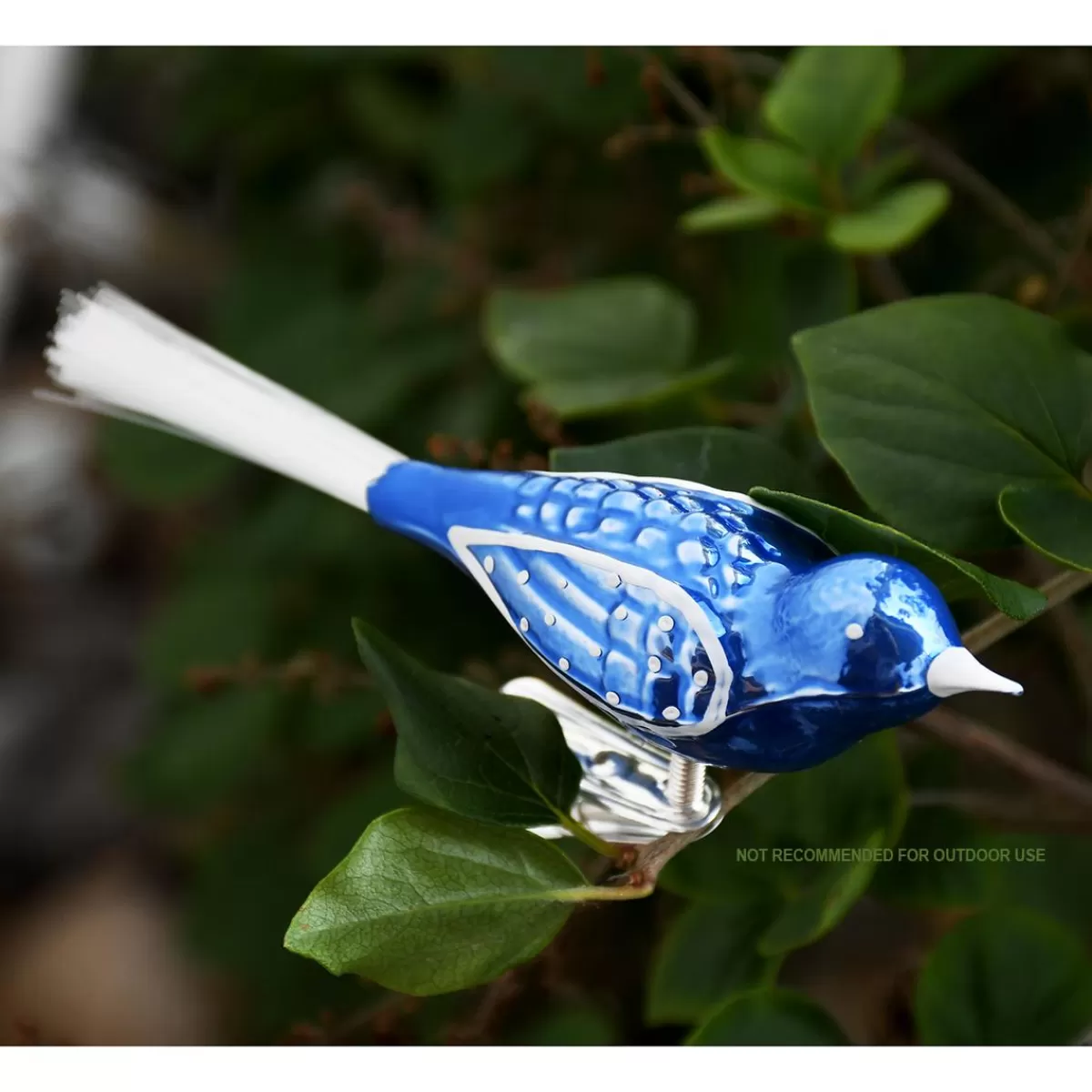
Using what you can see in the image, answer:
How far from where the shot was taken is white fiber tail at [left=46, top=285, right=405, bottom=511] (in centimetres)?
45

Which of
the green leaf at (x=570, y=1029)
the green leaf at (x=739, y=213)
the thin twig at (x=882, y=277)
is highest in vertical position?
the green leaf at (x=739, y=213)

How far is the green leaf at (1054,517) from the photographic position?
1.24ft

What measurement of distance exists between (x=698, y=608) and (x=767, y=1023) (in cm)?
18

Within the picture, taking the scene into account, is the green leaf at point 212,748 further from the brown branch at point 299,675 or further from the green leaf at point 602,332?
the green leaf at point 602,332

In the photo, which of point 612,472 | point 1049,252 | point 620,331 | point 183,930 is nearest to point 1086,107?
point 1049,252

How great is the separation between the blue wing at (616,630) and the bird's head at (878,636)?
0.03 m

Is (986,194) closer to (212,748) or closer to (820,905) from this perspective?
(820,905)

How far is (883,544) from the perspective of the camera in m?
0.33

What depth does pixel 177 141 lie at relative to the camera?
3.17 feet

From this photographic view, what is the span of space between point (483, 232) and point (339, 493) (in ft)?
1.44

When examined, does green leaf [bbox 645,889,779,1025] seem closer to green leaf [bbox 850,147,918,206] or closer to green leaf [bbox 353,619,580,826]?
green leaf [bbox 353,619,580,826]

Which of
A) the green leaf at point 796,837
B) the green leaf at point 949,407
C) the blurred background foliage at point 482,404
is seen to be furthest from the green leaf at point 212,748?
the green leaf at point 949,407

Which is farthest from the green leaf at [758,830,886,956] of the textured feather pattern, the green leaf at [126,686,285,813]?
the green leaf at [126,686,285,813]

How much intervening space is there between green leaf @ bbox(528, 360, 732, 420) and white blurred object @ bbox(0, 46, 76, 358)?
51 cm
